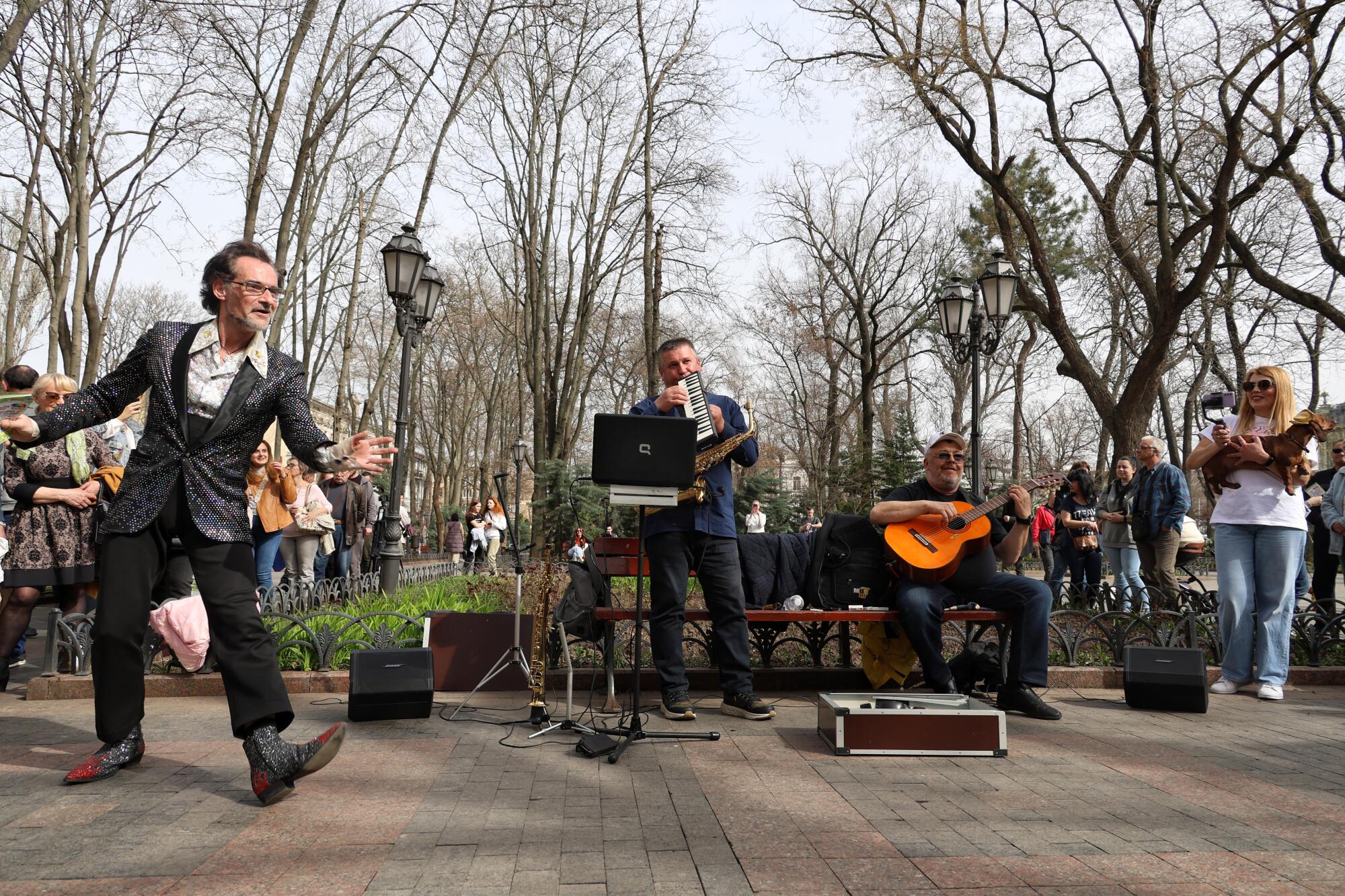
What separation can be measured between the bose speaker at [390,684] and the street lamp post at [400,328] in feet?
14.9

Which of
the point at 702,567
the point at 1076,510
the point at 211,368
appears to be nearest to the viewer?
the point at 211,368

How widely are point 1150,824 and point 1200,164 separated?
57.9 feet

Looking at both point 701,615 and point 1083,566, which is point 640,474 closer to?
point 701,615

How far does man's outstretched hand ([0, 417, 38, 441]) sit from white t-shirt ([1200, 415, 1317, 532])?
7.01 m

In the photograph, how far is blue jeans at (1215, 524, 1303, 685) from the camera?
6504mm

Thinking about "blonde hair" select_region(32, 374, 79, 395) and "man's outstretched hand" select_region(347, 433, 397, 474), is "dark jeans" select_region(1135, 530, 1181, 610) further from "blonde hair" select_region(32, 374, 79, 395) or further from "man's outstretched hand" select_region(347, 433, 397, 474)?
"blonde hair" select_region(32, 374, 79, 395)

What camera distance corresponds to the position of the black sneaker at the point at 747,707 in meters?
5.61

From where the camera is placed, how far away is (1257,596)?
6668mm

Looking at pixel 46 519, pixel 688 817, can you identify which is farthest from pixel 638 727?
pixel 46 519

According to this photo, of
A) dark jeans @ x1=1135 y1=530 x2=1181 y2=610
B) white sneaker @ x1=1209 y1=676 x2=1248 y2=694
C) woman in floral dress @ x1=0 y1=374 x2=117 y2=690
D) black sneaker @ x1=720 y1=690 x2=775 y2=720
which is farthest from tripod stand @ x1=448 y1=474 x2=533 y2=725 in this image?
dark jeans @ x1=1135 y1=530 x2=1181 y2=610

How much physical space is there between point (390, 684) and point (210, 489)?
6.53 ft

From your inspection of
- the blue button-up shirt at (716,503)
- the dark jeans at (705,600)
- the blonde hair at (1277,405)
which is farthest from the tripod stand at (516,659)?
the blonde hair at (1277,405)

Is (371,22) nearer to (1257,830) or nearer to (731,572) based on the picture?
(731,572)

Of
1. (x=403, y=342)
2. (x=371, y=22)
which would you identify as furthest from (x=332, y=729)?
(x=371, y=22)
